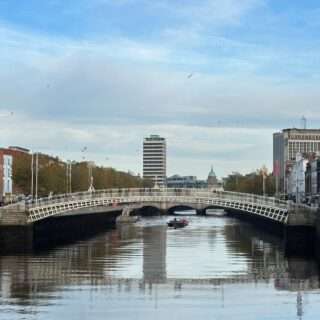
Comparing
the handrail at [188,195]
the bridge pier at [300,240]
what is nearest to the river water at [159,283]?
the bridge pier at [300,240]

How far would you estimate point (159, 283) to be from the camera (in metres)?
55.6

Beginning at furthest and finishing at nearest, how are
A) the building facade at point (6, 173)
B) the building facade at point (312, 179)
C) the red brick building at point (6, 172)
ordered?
the building facade at point (6, 173) < the red brick building at point (6, 172) < the building facade at point (312, 179)

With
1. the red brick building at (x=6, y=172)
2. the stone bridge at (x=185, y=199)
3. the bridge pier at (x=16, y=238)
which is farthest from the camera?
the red brick building at (x=6, y=172)

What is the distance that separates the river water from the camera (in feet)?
146

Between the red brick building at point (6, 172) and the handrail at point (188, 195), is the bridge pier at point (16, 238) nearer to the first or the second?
the handrail at point (188, 195)

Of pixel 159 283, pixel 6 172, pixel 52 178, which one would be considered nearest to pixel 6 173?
pixel 6 172

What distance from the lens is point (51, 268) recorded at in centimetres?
6469

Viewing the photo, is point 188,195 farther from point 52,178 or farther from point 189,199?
point 52,178

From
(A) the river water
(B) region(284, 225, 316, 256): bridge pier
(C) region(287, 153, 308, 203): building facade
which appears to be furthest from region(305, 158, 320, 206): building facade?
(A) the river water

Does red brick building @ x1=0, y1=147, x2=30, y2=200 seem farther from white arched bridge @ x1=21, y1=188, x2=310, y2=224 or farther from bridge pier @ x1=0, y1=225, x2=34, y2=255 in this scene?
bridge pier @ x1=0, y1=225, x2=34, y2=255

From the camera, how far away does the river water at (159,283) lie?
4438 centimetres

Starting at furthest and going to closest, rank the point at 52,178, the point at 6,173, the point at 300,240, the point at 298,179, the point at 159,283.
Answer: the point at 298,179
the point at 6,173
the point at 52,178
the point at 300,240
the point at 159,283

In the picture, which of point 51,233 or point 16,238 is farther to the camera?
point 51,233

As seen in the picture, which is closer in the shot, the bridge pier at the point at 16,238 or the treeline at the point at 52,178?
the bridge pier at the point at 16,238
